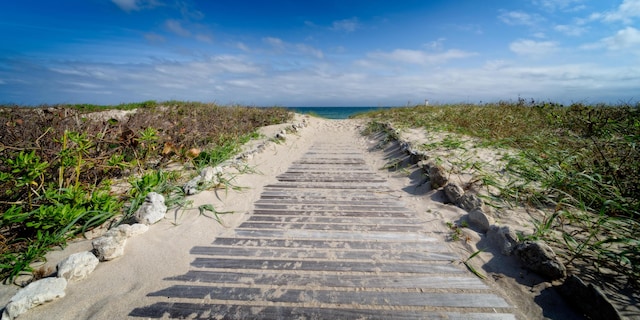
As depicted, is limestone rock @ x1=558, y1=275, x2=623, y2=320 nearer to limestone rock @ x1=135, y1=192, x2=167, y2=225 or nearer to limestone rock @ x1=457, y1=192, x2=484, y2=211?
limestone rock @ x1=457, y1=192, x2=484, y2=211

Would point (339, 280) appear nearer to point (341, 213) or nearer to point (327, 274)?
point (327, 274)

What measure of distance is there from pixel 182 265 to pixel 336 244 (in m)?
1.54

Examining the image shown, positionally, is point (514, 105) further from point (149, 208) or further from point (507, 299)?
point (149, 208)

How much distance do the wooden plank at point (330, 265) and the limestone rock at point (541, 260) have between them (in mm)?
532

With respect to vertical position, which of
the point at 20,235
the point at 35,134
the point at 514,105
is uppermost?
the point at 514,105

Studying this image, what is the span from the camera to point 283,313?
1.79 m

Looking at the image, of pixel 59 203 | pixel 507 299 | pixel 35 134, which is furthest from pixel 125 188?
pixel 507 299

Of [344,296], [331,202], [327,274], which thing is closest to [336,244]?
[327,274]

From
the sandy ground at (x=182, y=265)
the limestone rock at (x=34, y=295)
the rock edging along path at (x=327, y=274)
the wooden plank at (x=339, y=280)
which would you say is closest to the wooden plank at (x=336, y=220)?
the rock edging along path at (x=327, y=274)

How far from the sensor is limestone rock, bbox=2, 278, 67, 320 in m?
1.68

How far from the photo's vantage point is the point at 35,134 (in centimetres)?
399

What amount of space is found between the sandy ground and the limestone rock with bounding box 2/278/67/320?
48 millimetres

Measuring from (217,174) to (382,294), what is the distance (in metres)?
3.37

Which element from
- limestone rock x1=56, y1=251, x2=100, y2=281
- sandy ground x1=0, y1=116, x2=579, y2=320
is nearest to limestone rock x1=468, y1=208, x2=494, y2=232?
sandy ground x1=0, y1=116, x2=579, y2=320
